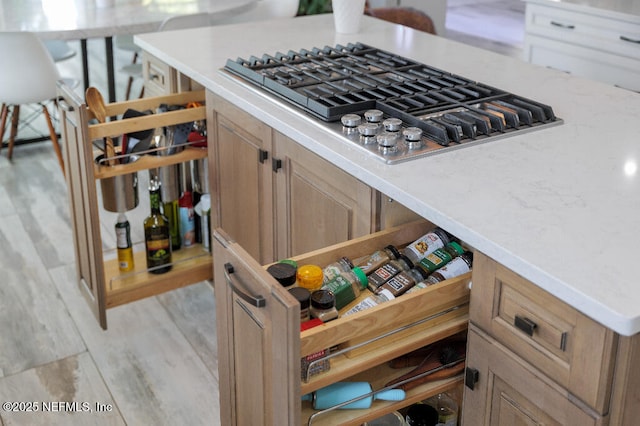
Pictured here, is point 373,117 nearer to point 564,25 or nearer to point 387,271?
point 387,271

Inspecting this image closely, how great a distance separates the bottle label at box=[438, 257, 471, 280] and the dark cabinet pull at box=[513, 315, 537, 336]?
0.89 ft

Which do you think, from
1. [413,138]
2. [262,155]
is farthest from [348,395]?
[262,155]

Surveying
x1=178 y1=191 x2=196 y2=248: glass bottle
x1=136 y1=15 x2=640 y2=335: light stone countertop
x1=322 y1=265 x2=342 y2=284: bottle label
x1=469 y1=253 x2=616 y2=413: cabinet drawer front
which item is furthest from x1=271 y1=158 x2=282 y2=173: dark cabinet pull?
x1=469 y1=253 x2=616 y2=413: cabinet drawer front

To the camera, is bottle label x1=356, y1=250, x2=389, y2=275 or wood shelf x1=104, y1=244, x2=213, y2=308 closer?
bottle label x1=356, y1=250, x2=389, y2=275

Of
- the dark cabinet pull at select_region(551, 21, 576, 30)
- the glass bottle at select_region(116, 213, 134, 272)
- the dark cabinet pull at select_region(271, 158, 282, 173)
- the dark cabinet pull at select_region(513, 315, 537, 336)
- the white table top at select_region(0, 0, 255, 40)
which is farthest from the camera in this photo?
the dark cabinet pull at select_region(551, 21, 576, 30)

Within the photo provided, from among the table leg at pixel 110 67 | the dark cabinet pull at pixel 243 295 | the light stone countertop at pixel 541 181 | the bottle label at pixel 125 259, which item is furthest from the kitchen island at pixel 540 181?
the table leg at pixel 110 67

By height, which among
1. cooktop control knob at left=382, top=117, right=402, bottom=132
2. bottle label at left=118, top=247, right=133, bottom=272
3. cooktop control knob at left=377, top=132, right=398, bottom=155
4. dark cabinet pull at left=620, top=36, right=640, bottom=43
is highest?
cooktop control knob at left=382, top=117, right=402, bottom=132

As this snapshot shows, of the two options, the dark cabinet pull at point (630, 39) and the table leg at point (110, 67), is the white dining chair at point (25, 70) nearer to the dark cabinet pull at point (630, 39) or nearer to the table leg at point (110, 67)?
the table leg at point (110, 67)

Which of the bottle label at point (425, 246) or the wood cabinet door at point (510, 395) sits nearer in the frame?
the wood cabinet door at point (510, 395)

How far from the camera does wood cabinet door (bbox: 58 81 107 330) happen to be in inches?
93.4

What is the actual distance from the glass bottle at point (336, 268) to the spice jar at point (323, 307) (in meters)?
0.08

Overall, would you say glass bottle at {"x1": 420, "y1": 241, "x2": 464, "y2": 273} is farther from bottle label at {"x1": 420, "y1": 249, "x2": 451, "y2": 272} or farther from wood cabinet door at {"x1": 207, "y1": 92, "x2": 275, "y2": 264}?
wood cabinet door at {"x1": 207, "y1": 92, "x2": 275, "y2": 264}

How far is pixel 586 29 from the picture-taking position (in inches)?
139

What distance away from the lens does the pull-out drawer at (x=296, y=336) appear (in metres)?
1.35
